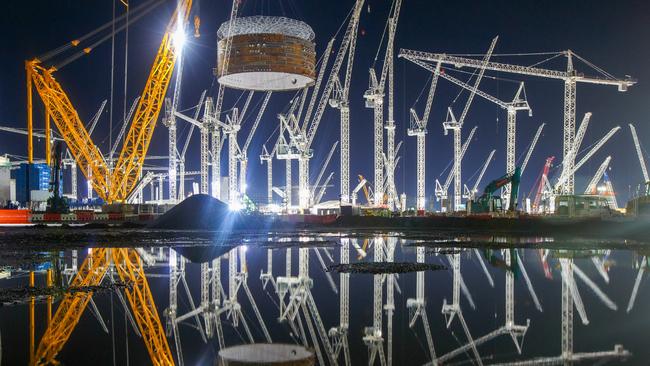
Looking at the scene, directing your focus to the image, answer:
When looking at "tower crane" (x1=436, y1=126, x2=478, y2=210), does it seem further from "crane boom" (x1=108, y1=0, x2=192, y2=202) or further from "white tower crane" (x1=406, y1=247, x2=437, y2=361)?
"white tower crane" (x1=406, y1=247, x2=437, y2=361)

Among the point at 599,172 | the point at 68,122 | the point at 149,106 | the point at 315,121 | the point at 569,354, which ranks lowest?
the point at 569,354

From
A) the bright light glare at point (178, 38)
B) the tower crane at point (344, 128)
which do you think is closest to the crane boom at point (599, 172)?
the tower crane at point (344, 128)

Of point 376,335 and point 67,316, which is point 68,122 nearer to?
point 67,316

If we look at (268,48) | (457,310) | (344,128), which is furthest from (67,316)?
(344,128)

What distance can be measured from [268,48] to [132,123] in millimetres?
33642

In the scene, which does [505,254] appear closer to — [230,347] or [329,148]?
[230,347]

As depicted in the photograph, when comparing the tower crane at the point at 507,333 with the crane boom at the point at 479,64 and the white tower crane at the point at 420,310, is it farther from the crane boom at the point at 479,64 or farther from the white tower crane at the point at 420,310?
the crane boom at the point at 479,64

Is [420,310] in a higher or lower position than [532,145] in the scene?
lower

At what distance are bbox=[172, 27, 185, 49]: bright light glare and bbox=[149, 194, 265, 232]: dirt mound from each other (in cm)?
2181

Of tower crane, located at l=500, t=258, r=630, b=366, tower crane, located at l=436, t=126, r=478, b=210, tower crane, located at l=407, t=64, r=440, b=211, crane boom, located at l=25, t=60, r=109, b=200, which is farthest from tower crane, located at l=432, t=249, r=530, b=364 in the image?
tower crane, located at l=436, t=126, r=478, b=210

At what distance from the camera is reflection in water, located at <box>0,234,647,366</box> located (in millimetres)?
7090

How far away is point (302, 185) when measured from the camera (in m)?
73.1

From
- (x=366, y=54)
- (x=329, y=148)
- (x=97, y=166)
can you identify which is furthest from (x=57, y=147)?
(x=329, y=148)

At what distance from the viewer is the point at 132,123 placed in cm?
6544
